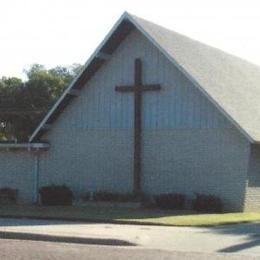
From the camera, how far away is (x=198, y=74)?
3052 centimetres

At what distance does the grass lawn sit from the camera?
76.3ft

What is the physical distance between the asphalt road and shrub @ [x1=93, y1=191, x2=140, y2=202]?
533 inches

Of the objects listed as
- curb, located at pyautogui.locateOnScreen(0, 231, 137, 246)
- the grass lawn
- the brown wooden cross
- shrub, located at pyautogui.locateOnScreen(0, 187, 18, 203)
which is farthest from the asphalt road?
shrub, located at pyautogui.locateOnScreen(0, 187, 18, 203)

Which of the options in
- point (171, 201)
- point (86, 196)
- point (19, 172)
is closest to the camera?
point (171, 201)

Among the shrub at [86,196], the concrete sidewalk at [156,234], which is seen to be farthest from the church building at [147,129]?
the concrete sidewalk at [156,234]

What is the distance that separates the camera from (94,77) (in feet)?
107

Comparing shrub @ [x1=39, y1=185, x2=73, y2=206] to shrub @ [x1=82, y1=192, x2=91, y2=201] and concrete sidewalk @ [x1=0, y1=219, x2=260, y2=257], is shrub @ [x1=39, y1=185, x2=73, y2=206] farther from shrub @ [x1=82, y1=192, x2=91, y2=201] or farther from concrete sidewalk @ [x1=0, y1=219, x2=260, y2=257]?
concrete sidewalk @ [x1=0, y1=219, x2=260, y2=257]

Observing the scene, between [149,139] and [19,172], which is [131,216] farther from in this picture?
[19,172]

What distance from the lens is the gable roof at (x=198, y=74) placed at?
29297 mm

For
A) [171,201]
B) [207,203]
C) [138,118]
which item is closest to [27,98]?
[138,118]

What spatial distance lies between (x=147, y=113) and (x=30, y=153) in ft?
20.6

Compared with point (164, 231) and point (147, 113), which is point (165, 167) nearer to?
point (147, 113)

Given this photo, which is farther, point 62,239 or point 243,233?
point 243,233

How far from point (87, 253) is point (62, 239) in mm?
2959
